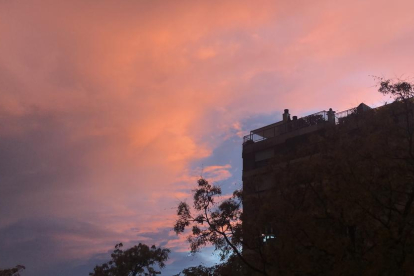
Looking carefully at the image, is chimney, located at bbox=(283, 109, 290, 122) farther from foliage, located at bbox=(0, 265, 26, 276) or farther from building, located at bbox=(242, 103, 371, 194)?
foliage, located at bbox=(0, 265, 26, 276)

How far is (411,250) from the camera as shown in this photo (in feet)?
51.5

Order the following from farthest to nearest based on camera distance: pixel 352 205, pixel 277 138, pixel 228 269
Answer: pixel 277 138, pixel 228 269, pixel 352 205

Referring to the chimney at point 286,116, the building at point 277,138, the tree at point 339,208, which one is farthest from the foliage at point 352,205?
the chimney at point 286,116

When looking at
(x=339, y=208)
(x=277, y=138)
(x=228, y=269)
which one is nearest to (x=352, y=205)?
(x=339, y=208)

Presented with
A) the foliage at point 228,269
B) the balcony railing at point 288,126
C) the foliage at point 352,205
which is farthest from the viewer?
the balcony railing at point 288,126

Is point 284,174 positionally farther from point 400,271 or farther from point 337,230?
point 400,271

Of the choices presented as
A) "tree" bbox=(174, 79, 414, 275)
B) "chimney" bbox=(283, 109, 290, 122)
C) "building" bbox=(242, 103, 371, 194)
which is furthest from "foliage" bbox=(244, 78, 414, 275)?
"chimney" bbox=(283, 109, 290, 122)

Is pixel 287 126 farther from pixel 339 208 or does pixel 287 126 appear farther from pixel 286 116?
pixel 339 208

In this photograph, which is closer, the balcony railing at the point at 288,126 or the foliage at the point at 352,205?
the foliage at the point at 352,205

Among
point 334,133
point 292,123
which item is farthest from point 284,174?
point 292,123

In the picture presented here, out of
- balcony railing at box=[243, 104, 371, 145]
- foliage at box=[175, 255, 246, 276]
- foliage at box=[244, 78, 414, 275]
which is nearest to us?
foliage at box=[244, 78, 414, 275]

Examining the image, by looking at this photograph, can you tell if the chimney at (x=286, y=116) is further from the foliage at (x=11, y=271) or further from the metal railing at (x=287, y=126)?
the foliage at (x=11, y=271)

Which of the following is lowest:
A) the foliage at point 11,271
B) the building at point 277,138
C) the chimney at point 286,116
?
the foliage at point 11,271

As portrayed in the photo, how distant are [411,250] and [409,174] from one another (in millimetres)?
3266
